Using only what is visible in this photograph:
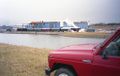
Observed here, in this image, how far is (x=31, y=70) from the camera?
11.8 meters

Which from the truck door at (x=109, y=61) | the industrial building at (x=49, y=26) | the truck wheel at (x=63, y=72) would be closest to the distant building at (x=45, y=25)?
the industrial building at (x=49, y=26)

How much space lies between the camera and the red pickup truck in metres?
7.34

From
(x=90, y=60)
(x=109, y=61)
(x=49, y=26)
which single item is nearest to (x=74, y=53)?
(x=90, y=60)

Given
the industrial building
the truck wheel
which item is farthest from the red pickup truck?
the industrial building

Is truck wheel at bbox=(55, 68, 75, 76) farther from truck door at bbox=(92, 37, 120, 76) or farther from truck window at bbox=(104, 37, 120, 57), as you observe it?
truck window at bbox=(104, 37, 120, 57)

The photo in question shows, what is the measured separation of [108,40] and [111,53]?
0.31 m

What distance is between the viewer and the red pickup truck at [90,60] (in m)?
7.34

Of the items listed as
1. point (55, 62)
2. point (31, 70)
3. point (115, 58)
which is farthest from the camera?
point (31, 70)

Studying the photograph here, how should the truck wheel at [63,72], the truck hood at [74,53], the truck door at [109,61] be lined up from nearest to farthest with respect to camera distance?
1. the truck door at [109,61]
2. the truck hood at [74,53]
3. the truck wheel at [63,72]

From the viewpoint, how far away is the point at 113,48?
291 inches

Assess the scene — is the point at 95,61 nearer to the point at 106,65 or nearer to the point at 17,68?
the point at 106,65

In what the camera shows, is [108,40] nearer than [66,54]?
Yes

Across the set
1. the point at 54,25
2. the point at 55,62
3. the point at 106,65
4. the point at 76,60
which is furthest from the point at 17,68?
the point at 54,25

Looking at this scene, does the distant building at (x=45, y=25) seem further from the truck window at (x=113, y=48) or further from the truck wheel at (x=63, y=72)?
the truck window at (x=113, y=48)
